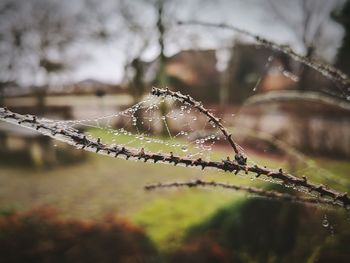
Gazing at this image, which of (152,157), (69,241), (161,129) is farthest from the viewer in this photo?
(161,129)

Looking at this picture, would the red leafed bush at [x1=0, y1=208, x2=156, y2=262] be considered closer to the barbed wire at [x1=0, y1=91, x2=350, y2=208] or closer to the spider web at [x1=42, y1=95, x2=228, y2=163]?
the spider web at [x1=42, y1=95, x2=228, y2=163]

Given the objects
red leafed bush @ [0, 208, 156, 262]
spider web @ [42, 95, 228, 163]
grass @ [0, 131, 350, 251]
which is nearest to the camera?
spider web @ [42, 95, 228, 163]

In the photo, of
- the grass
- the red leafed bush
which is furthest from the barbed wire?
the red leafed bush

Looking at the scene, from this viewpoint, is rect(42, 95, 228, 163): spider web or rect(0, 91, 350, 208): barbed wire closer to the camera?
rect(0, 91, 350, 208): barbed wire

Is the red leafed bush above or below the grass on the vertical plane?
below

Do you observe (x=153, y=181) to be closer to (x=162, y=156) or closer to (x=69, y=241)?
(x=69, y=241)

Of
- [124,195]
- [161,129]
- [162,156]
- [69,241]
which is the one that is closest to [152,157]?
[162,156]

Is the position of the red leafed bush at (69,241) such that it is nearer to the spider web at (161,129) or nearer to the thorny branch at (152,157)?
the spider web at (161,129)

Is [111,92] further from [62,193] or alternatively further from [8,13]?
[62,193]

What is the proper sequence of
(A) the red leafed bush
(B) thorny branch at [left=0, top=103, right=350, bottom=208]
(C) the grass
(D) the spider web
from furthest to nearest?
(C) the grass
(A) the red leafed bush
(D) the spider web
(B) thorny branch at [left=0, top=103, right=350, bottom=208]
